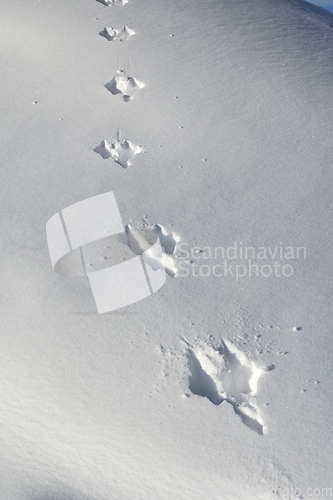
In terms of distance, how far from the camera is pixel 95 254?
2898mm

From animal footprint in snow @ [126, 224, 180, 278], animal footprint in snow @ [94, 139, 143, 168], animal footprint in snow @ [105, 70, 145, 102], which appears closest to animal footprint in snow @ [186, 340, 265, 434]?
animal footprint in snow @ [126, 224, 180, 278]

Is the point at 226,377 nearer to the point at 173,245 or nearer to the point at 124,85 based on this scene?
the point at 173,245

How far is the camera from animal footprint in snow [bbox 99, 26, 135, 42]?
418cm

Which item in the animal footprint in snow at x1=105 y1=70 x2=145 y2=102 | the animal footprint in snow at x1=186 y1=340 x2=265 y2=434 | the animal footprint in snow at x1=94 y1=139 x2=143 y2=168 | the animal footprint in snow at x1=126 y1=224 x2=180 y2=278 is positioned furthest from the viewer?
the animal footprint in snow at x1=105 y1=70 x2=145 y2=102

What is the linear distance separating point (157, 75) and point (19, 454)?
8.60ft

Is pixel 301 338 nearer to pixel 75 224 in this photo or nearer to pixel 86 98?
pixel 75 224

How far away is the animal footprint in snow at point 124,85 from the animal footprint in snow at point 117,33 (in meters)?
0.46

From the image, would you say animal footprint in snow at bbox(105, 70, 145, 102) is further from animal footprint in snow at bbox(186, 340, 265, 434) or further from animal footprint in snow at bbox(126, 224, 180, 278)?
animal footprint in snow at bbox(186, 340, 265, 434)

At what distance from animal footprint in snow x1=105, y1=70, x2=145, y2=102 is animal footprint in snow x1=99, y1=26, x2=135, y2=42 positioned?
1.50ft

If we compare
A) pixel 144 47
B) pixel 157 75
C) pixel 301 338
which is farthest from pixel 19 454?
pixel 144 47

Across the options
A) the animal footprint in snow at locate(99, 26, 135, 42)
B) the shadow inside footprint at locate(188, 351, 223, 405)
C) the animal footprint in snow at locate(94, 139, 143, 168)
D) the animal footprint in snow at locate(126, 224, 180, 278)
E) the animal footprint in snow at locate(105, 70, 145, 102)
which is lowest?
the shadow inside footprint at locate(188, 351, 223, 405)

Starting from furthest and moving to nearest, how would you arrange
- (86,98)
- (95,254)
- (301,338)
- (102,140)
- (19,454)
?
1. (86,98)
2. (102,140)
3. (95,254)
4. (301,338)
5. (19,454)

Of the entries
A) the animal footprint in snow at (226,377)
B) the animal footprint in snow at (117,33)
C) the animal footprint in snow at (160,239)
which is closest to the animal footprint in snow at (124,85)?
the animal footprint in snow at (117,33)

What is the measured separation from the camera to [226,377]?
8.23 ft
